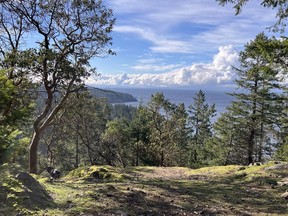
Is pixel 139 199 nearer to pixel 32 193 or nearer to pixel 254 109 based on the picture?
pixel 32 193

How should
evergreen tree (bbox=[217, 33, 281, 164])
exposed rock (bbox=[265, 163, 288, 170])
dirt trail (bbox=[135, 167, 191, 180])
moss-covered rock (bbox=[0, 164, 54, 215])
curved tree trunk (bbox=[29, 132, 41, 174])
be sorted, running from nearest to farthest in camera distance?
moss-covered rock (bbox=[0, 164, 54, 215]) → exposed rock (bbox=[265, 163, 288, 170]) → curved tree trunk (bbox=[29, 132, 41, 174]) → dirt trail (bbox=[135, 167, 191, 180]) → evergreen tree (bbox=[217, 33, 281, 164])

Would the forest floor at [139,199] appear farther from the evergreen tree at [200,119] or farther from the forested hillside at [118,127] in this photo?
the evergreen tree at [200,119]

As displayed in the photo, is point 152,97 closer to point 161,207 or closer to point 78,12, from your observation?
point 78,12

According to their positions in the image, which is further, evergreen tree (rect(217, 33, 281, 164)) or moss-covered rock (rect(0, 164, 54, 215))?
evergreen tree (rect(217, 33, 281, 164))

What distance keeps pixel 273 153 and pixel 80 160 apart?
3640cm

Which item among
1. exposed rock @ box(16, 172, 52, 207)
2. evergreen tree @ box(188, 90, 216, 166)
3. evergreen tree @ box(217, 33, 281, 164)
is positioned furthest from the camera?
evergreen tree @ box(188, 90, 216, 166)

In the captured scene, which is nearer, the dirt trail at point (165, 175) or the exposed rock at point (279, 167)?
the exposed rock at point (279, 167)

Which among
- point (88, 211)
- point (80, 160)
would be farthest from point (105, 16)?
point (80, 160)

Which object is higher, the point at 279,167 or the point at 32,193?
the point at 32,193

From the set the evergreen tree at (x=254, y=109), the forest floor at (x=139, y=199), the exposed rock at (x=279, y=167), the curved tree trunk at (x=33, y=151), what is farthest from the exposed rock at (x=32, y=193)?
the evergreen tree at (x=254, y=109)

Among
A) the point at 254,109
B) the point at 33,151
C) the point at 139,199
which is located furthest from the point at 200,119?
the point at 139,199

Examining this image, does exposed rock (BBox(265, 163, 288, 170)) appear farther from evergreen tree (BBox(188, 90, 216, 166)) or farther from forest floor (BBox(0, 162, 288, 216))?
evergreen tree (BBox(188, 90, 216, 166))

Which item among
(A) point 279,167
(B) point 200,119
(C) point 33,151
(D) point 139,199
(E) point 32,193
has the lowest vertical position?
(B) point 200,119

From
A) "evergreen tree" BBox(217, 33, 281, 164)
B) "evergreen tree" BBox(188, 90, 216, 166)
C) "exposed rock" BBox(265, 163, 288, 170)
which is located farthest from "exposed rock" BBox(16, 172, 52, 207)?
"evergreen tree" BBox(188, 90, 216, 166)
